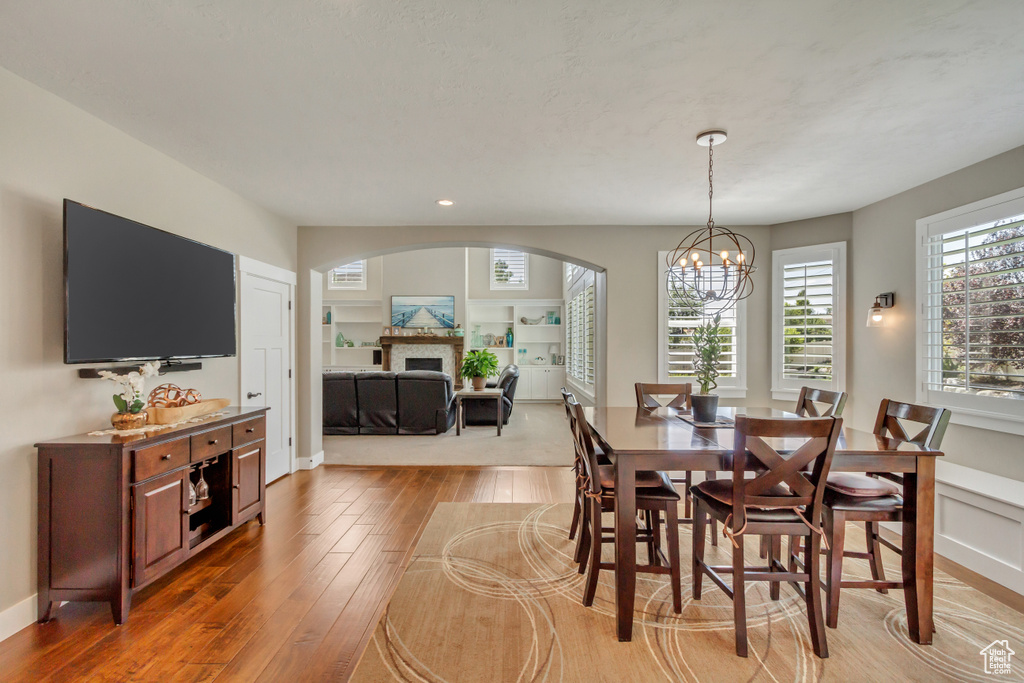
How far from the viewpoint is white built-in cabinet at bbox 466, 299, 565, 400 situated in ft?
34.1

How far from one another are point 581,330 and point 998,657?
21.0ft

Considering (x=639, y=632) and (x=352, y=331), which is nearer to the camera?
(x=639, y=632)

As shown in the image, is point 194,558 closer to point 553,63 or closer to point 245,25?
point 245,25

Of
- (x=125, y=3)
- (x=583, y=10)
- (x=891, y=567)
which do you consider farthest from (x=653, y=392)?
(x=125, y=3)

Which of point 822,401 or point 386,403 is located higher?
point 822,401

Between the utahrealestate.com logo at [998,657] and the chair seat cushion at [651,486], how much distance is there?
132 centimetres

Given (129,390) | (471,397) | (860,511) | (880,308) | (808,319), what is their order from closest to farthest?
(860,511) < (129,390) < (880,308) < (808,319) < (471,397)

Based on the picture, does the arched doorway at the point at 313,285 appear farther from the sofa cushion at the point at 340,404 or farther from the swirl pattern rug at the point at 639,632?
the swirl pattern rug at the point at 639,632

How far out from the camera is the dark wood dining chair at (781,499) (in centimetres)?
198

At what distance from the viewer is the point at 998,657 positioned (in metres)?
2.03

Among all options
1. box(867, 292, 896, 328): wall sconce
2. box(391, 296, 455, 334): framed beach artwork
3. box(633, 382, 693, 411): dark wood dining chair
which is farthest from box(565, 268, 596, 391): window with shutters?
box(867, 292, 896, 328): wall sconce

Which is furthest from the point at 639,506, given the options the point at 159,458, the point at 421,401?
the point at 421,401

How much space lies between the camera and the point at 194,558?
117 inches

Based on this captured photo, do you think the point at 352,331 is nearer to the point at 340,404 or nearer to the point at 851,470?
the point at 340,404
